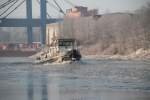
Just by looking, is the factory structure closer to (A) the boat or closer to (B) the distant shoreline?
(B) the distant shoreline

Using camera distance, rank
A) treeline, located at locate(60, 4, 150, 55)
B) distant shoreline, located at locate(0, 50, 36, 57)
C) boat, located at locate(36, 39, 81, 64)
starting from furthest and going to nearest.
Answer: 1. distant shoreline, located at locate(0, 50, 36, 57)
2. treeline, located at locate(60, 4, 150, 55)
3. boat, located at locate(36, 39, 81, 64)

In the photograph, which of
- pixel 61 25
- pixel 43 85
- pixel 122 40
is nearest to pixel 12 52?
pixel 61 25

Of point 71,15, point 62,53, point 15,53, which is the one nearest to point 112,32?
point 71,15

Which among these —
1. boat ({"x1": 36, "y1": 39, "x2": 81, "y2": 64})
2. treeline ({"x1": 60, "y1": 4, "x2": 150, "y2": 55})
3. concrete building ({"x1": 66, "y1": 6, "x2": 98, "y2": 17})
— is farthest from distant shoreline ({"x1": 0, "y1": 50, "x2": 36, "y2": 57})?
boat ({"x1": 36, "y1": 39, "x2": 81, "y2": 64})

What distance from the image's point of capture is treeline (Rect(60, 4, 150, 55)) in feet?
228

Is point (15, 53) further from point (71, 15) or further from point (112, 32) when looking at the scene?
point (112, 32)

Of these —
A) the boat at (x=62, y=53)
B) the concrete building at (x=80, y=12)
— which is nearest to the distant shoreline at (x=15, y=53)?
the concrete building at (x=80, y=12)

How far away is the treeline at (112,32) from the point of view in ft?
228

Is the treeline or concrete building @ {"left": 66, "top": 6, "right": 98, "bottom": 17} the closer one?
the treeline

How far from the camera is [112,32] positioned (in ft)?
257

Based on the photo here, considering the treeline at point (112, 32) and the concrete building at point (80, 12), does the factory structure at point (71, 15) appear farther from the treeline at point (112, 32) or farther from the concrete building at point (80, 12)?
the treeline at point (112, 32)

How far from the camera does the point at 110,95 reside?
62.7 ft

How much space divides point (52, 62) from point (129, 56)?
1835 cm

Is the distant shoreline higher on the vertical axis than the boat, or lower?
lower
